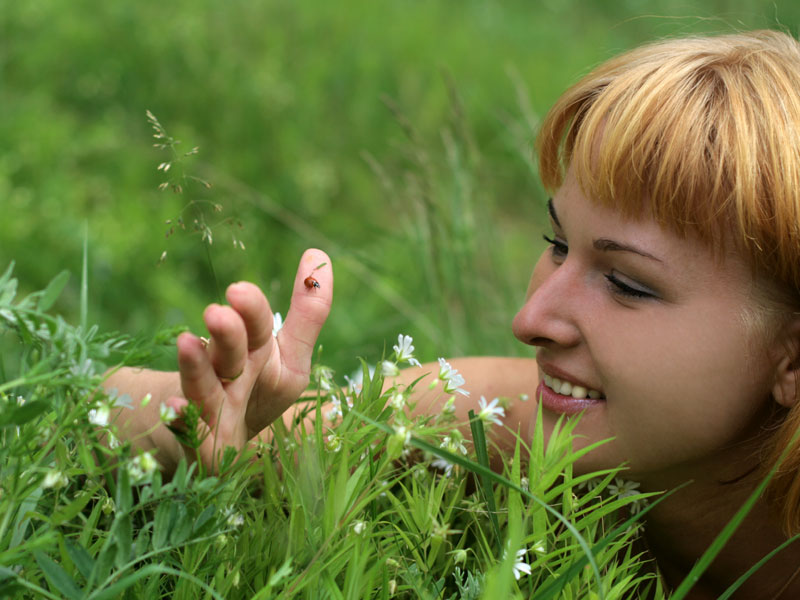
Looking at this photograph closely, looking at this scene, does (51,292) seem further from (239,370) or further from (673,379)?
(673,379)

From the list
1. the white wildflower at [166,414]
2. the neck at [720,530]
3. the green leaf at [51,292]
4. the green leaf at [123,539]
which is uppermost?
the green leaf at [51,292]

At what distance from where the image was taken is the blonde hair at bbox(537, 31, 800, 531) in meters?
1.36

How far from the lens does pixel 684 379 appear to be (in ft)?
4.51

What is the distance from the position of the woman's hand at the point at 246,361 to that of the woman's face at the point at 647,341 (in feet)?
1.26

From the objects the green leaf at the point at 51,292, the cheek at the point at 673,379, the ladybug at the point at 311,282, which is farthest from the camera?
the cheek at the point at 673,379

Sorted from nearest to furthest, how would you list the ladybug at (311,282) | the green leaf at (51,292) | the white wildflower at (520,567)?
the green leaf at (51,292), the white wildflower at (520,567), the ladybug at (311,282)

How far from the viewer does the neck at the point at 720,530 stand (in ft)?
5.23

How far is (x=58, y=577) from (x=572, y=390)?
0.88 m

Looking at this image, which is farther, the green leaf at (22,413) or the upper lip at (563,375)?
the upper lip at (563,375)

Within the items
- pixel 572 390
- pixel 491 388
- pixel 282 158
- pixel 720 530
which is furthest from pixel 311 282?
pixel 282 158

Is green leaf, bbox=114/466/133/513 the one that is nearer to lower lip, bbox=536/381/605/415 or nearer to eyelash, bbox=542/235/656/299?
lower lip, bbox=536/381/605/415

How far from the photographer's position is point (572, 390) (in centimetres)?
145

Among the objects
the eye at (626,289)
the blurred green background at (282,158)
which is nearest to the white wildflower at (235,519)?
the eye at (626,289)

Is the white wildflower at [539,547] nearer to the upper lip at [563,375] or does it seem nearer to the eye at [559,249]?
the upper lip at [563,375]
